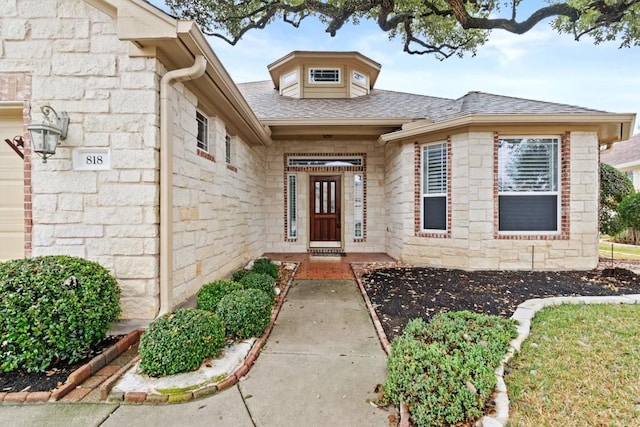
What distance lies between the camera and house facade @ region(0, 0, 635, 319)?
3.06 meters

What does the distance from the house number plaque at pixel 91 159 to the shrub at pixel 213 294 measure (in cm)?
172

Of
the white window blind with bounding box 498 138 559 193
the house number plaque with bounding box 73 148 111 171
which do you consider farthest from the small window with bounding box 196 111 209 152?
the white window blind with bounding box 498 138 559 193

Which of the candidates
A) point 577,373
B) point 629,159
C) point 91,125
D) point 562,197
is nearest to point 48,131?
point 91,125

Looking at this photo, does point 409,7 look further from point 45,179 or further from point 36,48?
point 45,179

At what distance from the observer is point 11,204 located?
10.9 feet

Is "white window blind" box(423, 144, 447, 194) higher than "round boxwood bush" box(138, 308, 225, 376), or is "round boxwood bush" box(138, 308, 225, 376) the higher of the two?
"white window blind" box(423, 144, 447, 194)

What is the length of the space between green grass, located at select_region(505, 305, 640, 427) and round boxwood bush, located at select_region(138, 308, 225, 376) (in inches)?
88.3

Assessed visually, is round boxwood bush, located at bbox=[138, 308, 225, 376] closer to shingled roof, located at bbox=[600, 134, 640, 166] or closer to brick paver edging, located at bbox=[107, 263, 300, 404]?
brick paver edging, located at bbox=[107, 263, 300, 404]

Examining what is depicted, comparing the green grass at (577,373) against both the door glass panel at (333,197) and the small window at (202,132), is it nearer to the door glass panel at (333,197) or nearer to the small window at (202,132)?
the small window at (202,132)

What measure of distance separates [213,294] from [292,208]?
16.8 feet

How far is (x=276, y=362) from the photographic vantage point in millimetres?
2674

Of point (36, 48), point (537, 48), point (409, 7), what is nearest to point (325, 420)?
point (36, 48)

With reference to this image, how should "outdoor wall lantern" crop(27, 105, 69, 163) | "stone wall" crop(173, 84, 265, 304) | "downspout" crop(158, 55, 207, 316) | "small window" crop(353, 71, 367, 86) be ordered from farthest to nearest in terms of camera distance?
"small window" crop(353, 71, 367, 86), "stone wall" crop(173, 84, 265, 304), "downspout" crop(158, 55, 207, 316), "outdoor wall lantern" crop(27, 105, 69, 163)

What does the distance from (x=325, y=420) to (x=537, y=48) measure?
1527 centimetres
